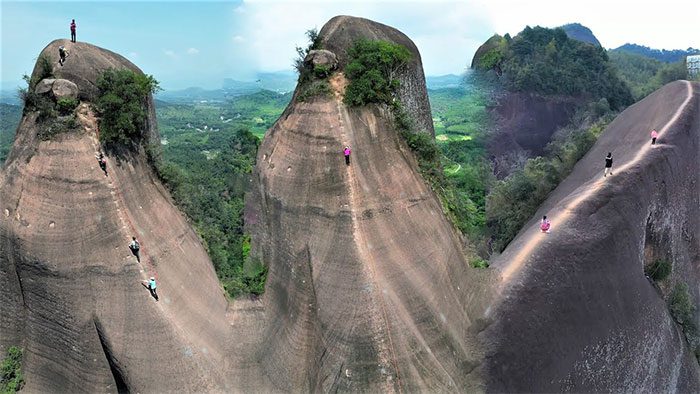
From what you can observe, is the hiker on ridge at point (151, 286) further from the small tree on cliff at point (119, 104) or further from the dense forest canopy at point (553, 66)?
the dense forest canopy at point (553, 66)

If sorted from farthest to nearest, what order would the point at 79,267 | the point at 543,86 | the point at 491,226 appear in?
the point at 543,86 < the point at 491,226 < the point at 79,267

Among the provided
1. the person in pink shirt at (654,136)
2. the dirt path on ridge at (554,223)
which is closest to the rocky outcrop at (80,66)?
the dirt path on ridge at (554,223)

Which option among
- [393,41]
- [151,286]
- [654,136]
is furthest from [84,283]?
[654,136]

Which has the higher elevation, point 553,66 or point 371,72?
point 553,66

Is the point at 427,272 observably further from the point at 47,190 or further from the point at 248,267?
the point at 47,190

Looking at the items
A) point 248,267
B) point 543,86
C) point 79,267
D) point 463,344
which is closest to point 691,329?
point 463,344

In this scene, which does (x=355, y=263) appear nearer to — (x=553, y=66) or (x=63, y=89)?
(x=63, y=89)
